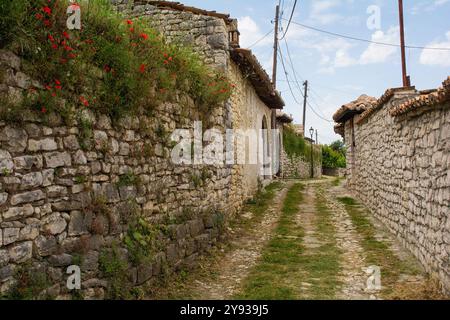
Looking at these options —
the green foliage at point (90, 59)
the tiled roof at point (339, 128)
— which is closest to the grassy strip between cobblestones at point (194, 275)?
the green foliage at point (90, 59)

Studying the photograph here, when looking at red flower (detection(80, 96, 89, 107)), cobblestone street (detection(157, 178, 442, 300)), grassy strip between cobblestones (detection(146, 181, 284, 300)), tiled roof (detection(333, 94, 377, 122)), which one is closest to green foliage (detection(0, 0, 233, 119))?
red flower (detection(80, 96, 89, 107))

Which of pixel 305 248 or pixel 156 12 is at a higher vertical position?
pixel 156 12

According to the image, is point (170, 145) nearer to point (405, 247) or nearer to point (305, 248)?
point (305, 248)

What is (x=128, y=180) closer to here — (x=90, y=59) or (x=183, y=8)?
(x=90, y=59)

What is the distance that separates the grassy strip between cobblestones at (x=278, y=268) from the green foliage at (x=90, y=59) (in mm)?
2637

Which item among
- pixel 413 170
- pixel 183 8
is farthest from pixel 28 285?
pixel 183 8

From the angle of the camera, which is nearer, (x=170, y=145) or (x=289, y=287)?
(x=289, y=287)

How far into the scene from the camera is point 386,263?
20.1 feet

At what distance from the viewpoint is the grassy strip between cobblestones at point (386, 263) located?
4.82 meters

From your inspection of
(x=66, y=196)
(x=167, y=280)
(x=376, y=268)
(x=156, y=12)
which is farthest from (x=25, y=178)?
(x=156, y=12)

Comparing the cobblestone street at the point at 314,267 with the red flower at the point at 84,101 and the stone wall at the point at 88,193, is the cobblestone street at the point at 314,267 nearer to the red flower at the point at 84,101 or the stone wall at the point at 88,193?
the stone wall at the point at 88,193

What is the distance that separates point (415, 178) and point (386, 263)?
1.37 metres

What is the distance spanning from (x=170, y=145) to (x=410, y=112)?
3.77 meters

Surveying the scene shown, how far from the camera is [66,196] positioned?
3.74 meters
